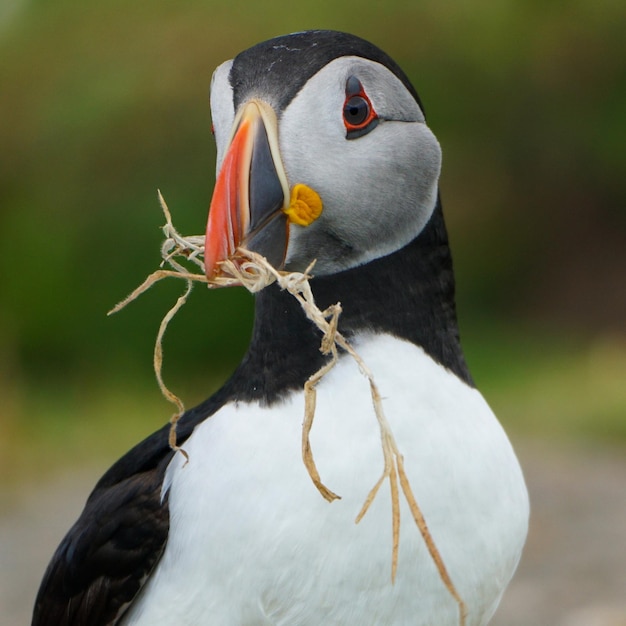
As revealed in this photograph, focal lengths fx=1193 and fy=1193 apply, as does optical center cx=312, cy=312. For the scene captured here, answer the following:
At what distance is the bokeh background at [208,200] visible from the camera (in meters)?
9.21

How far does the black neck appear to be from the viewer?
8.99 ft

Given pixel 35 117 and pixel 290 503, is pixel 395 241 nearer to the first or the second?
pixel 290 503

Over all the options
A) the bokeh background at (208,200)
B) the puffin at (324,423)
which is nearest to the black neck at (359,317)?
the puffin at (324,423)

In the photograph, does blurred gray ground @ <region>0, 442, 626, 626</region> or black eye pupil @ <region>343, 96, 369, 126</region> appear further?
blurred gray ground @ <region>0, 442, 626, 626</region>

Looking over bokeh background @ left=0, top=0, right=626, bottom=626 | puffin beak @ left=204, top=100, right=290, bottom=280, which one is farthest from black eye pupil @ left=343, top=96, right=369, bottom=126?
bokeh background @ left=0, top=0, right=626, bottom=626

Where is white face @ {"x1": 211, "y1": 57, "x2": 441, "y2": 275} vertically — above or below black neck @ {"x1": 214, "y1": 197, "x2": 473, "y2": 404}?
above

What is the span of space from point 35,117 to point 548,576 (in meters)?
6.29

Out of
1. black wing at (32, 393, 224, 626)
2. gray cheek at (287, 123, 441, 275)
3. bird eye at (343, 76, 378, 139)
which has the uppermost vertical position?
bird eye at (343, 76, 378, 139)

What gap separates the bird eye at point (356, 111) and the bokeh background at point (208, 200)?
544 cm

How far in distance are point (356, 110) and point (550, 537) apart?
15.5 ft

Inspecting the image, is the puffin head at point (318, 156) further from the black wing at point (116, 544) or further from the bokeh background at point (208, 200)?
the bokeh background at point (208, 200)

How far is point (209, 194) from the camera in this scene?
9.43 meters

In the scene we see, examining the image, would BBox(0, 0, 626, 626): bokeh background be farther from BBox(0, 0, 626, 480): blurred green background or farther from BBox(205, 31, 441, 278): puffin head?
BBox(205, 31, 441, 278): puffin head

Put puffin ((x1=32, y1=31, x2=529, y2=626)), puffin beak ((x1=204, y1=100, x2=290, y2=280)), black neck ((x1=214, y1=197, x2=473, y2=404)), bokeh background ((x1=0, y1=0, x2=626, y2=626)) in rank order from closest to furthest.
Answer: puffin beak ((x1=204, y1=100, x2=290, y2=280)) < puffin ((x1=32, y1=31, x2=529, y2=626)) < black neck ((x1=214, y1=197, x2=473, y2=404)) < bokeh background ((x1=0, y1=0, x2=626, y2=626))
